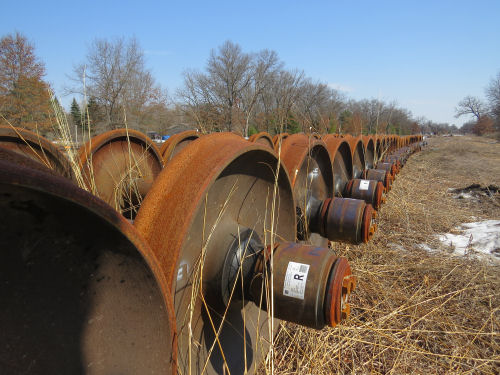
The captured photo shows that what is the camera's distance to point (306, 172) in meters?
2.89

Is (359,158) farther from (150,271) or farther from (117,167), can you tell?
(150,271)

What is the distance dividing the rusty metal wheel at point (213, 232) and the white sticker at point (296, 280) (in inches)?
7.8

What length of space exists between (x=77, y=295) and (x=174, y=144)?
10.5ft

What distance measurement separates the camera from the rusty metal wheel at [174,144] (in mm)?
3739

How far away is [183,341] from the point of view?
4.27 ft

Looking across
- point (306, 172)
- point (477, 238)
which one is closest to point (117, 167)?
point (306, 172)

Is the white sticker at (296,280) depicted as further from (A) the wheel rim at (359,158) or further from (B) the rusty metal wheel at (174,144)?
(A) the wheel rim at (359,158)

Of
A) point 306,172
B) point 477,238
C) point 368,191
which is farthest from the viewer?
point 477,238

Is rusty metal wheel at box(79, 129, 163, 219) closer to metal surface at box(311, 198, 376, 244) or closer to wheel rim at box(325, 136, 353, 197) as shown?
metal surface at box(311, 198, 376, 244)

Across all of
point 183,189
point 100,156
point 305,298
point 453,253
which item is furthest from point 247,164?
point 453,253

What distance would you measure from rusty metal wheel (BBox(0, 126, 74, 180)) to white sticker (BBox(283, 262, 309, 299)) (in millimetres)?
1542

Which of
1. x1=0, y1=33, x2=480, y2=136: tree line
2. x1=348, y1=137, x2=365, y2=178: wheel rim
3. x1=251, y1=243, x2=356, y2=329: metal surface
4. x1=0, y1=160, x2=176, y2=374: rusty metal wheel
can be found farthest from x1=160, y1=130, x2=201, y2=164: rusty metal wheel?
x1=348, y1=137, x2=365, y2=178: wheel rim

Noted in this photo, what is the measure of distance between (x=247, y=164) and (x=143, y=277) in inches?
34.9

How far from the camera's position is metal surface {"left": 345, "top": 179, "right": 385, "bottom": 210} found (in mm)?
3408
